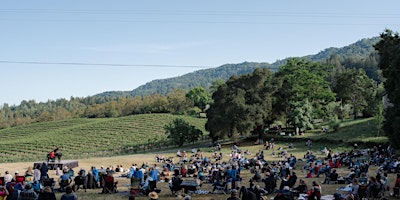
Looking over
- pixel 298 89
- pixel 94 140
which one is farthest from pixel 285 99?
pixel 94 140

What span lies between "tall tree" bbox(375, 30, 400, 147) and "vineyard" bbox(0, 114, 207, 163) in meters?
35.4

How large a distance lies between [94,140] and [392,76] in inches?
2369

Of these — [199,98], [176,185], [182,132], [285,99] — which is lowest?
[176,185]

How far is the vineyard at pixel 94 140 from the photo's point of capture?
199ft

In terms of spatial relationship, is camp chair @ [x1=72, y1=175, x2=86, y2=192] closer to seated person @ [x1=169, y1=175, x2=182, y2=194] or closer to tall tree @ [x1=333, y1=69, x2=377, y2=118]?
seated person @ [x1=169, y1=175, x2=182, y2=194]

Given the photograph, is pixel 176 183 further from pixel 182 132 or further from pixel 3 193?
pixel 182 132

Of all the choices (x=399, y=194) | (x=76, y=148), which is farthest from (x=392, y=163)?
(x=76, y=148)

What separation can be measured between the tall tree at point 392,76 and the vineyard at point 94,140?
35386 mm

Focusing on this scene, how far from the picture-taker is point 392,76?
104ft

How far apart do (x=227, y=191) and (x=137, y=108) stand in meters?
124

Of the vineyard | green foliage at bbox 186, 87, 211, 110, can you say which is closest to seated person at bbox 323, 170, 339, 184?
the vineyard

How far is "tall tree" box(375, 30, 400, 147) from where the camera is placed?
1174 inches

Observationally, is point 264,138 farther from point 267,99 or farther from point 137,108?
point 137,108

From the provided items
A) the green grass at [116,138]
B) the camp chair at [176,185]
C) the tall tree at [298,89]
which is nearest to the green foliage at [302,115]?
the tall tree at [298,89]
